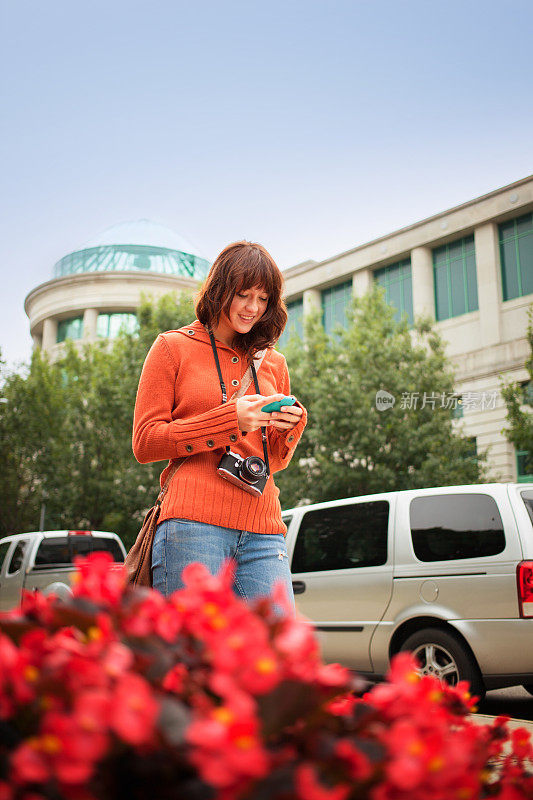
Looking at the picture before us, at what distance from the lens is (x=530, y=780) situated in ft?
4.19

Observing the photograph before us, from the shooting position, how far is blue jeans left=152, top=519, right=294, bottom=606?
2.53 metres

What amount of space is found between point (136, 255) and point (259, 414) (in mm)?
53520

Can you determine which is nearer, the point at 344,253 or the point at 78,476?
the point at 78,476

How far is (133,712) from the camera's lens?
84cm

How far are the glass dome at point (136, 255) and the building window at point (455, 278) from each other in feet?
62.2

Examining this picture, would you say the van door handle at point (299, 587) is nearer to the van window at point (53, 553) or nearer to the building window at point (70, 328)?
the van window at point (53, 553)

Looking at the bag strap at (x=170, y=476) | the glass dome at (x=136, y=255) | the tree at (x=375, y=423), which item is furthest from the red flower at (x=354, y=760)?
the glass dome at (x=136, y=255)

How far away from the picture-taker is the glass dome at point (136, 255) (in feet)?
→ 176

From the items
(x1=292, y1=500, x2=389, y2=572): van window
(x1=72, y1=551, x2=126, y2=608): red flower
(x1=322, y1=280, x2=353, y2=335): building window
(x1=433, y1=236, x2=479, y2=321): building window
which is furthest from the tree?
(x1=72, y1=551, x2=126, y2=608): red flower

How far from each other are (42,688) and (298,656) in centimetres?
30

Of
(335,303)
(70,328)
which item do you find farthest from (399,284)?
(70,328)

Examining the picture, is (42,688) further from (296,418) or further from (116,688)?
(296,418)

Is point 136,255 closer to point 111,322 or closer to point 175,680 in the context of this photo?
point 111,322

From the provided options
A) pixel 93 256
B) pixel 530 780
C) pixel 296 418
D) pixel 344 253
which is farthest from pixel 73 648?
pixel 93 256
